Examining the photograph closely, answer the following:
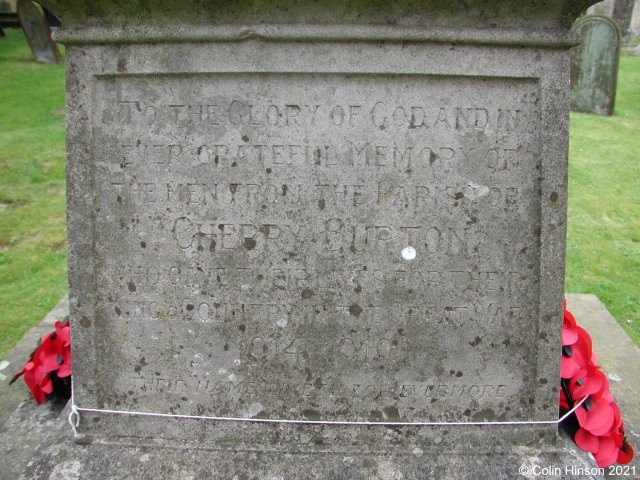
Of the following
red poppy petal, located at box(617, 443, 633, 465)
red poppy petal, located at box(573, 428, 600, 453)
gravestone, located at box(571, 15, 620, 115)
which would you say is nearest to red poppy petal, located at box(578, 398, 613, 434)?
red poppy petal, located at box(573, 428, 600, 453)

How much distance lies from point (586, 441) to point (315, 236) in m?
1.32

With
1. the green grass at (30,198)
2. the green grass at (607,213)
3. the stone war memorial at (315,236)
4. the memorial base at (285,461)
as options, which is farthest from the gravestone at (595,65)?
the memorial base at (285,461)

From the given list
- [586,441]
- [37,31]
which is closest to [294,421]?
[586,441]

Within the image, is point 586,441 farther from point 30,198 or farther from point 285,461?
point 30,198

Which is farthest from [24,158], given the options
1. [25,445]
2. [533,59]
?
[533,59]

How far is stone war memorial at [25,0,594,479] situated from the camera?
6.29ft

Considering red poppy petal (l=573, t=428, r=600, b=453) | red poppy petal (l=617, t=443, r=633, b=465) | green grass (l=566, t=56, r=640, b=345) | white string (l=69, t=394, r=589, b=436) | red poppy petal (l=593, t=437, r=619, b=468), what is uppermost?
green grass (l=566, t=56, r=640, b=345)

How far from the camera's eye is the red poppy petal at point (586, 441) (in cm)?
214

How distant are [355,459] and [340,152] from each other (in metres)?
1.13

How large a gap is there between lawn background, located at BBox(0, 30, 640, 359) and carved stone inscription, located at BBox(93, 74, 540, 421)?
2.17m

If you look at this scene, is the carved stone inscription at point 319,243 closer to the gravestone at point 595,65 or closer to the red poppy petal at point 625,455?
the red poppy petal at point 625,455

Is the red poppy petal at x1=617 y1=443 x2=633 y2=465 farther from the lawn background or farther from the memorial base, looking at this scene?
the lawn background

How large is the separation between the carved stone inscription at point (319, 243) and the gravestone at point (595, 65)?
341 inches

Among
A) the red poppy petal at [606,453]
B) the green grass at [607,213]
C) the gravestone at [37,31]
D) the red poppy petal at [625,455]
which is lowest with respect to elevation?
the red poppy petal at [625,455]
